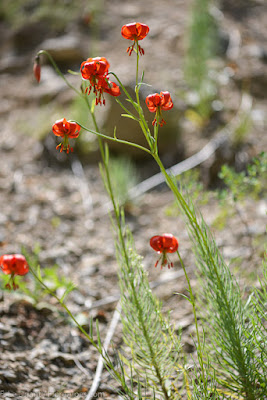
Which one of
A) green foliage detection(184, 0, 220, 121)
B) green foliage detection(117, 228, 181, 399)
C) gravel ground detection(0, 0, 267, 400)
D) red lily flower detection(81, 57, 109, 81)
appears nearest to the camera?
red lily flower detection(81, 57, 109, 81)

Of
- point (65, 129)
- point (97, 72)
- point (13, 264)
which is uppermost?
point (97, 72)

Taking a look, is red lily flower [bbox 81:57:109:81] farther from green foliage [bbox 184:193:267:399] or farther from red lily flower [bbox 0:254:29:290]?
red lily flower [bbox 0:254:29:290]

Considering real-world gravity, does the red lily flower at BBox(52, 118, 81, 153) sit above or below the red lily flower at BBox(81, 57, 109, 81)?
below

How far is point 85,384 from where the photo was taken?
1509 millimetres

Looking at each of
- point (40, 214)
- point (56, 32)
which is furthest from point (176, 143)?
point (56, 32)

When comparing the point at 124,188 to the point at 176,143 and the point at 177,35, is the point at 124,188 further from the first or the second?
the point at 177,35

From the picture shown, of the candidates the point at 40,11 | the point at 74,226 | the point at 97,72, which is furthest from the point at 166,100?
the point at 40,11

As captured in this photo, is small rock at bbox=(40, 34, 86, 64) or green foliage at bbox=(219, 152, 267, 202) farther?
small rock at bbox=(40, 34, 86, 64)

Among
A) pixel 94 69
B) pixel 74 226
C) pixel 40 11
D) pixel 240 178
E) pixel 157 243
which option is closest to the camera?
pixel 94 69

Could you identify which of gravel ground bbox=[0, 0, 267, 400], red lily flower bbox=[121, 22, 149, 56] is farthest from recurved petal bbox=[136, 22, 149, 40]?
gravel ground bbox=[0, 0, 267, 400]

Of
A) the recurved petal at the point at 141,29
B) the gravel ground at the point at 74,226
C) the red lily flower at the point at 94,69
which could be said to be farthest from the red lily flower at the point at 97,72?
the gravel ground at the point at 74,226

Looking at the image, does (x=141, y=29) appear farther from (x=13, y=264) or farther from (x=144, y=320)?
(x=144, y=320)

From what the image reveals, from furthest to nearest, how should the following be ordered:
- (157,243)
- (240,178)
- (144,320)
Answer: (240,178)
(144,320)
(157,243)

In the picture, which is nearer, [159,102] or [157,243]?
[159,102]
